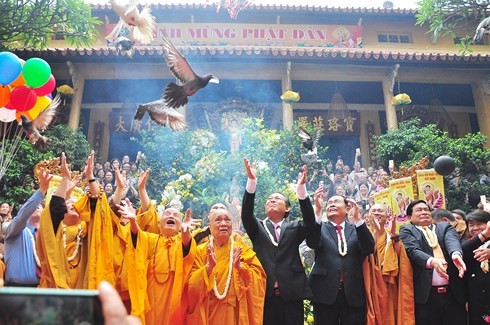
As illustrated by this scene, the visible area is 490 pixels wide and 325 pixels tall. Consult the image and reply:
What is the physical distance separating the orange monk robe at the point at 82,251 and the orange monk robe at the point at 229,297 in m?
0.72

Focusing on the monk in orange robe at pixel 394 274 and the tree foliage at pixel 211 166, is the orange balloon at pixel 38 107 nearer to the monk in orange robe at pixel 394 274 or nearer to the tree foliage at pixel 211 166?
the tree foliage at pixel 211 166

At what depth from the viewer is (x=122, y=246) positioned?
3779 millimetres

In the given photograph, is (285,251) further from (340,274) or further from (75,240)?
(75,240)

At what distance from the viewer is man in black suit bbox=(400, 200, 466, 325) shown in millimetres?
3670

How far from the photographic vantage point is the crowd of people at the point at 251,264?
11.5ft

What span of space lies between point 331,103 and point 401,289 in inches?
370

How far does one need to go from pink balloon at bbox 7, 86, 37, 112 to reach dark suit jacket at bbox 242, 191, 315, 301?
3.70 m

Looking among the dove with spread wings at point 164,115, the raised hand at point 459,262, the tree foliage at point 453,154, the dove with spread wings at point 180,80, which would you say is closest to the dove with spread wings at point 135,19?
the dove with spread wings at point 180,80

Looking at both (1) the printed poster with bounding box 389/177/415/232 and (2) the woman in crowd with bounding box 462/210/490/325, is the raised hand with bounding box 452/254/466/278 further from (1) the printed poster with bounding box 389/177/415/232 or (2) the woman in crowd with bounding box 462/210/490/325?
(1) the printed poster with bounding box 389/177/415/232

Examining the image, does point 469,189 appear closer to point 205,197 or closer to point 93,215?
point 205,197


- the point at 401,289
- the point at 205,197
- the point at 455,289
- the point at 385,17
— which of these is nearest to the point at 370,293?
the point at 401,289

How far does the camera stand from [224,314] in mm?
3619

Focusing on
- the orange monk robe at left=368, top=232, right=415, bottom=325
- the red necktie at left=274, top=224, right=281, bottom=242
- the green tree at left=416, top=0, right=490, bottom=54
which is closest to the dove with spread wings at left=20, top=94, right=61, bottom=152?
the red necktie at left=274, top=224, right=281, bottom=242

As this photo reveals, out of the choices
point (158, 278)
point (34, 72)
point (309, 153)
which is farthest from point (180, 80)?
point (309, 153)
